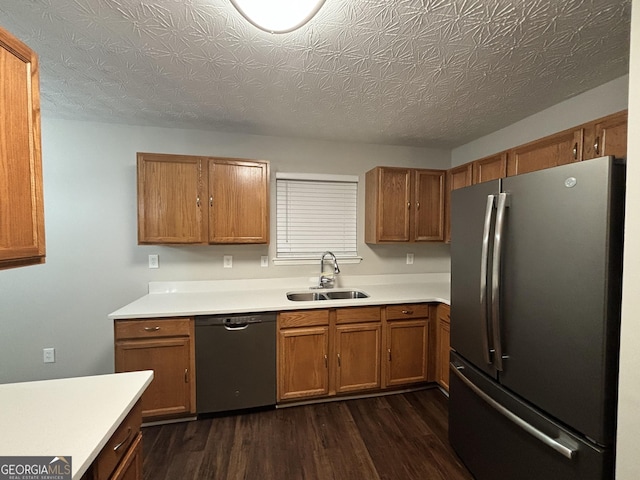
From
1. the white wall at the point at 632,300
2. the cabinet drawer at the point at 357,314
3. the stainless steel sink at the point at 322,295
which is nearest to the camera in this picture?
the white wall at the point at 632,300

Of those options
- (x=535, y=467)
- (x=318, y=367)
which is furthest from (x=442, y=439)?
(x=318, y=367)

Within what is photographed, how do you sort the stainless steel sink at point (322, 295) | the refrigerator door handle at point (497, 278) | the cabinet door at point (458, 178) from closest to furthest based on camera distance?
1. the refrigerator door handle at point (497, 278)
2. the cabinet door at point (458, 178)
3. the stainless steel sink at point (322, 295)

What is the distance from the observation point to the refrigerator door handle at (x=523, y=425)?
0.99m

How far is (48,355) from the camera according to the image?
225 cm

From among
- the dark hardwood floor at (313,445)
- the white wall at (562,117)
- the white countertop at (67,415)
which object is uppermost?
the white wall at (562,117)

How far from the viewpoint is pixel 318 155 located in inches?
106

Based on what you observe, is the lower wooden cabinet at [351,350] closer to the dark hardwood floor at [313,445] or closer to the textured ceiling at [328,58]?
the dark hardwood floor at [313,445]

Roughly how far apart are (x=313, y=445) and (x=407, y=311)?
123 centimetres

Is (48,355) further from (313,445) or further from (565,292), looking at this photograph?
(565,292)

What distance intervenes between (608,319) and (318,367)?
177 cm

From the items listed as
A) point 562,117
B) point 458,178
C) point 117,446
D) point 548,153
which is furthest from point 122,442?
point 562,117

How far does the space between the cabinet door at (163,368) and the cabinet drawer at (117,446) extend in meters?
0.94

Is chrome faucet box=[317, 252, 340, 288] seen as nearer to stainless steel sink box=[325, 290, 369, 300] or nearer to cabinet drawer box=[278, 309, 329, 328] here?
stainless steel sink box=[325, 290, 369, 300]

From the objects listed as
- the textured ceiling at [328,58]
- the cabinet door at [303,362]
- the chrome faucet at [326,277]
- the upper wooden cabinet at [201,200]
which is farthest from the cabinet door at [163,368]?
the textured ceiling at [328,58]
